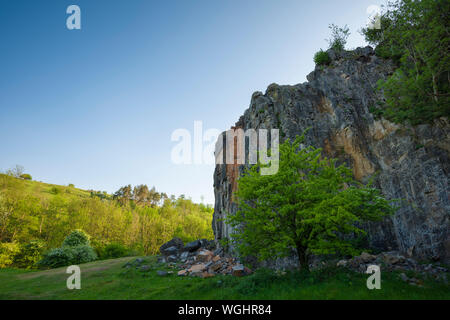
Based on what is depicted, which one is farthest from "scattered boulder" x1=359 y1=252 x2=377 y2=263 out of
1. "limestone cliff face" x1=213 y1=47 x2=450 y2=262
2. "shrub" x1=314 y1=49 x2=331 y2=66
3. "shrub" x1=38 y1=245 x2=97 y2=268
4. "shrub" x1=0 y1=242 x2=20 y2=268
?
"shrub" x1=0 y1=242 x2=20 y2=268

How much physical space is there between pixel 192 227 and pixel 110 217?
20.6 m

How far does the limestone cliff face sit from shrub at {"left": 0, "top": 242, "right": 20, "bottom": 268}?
93.4 ft

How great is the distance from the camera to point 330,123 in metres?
22.1

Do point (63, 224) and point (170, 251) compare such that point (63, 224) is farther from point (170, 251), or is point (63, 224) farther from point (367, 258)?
point (367, 258)

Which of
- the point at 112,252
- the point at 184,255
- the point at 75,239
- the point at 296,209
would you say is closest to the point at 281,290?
the point at 296,209

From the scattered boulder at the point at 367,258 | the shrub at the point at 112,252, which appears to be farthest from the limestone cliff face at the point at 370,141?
the shrub at the point at 112,252

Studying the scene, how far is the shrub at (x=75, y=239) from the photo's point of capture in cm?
3052

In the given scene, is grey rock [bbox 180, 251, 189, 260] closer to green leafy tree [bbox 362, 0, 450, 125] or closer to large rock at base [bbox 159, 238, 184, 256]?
large rock at base [bbox 159, 238, 184, 256]

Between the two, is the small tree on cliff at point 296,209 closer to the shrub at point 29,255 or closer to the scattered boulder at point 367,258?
the scattered boulder at point 367,258

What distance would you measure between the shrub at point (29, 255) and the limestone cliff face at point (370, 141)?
2634 cm

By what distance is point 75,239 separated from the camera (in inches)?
1214
